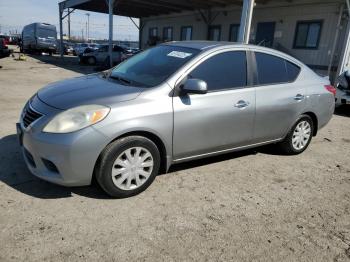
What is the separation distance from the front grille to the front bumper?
9cm

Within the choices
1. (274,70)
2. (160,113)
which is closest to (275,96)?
(274,70)

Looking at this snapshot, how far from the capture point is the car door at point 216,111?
11.5 ft

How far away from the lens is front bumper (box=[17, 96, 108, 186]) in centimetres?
288

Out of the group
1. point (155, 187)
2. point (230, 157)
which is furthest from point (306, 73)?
point (155, 187)

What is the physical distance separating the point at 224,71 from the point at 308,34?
40.8 feet

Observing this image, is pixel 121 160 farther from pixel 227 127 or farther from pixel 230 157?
pixel 230 157

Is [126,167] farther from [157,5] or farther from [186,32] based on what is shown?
[186,32]

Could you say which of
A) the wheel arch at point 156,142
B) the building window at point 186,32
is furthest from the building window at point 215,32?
the wheel arch at point 156,142

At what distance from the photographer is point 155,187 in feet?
11.9

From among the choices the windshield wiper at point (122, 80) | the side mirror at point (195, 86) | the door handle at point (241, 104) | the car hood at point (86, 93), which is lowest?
the door handle at point (241, 104)

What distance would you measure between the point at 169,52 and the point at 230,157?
1797 mm

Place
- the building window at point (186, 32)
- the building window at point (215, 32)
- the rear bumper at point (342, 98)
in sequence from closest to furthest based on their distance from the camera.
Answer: the rear bumper at point (342, 98) → the building window at point (215, 32) → the building window at point (186, 32)

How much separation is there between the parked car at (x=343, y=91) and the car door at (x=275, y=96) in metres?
4.95

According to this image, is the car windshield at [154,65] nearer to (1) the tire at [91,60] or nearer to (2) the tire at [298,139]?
(2) the tire at [298,139]
